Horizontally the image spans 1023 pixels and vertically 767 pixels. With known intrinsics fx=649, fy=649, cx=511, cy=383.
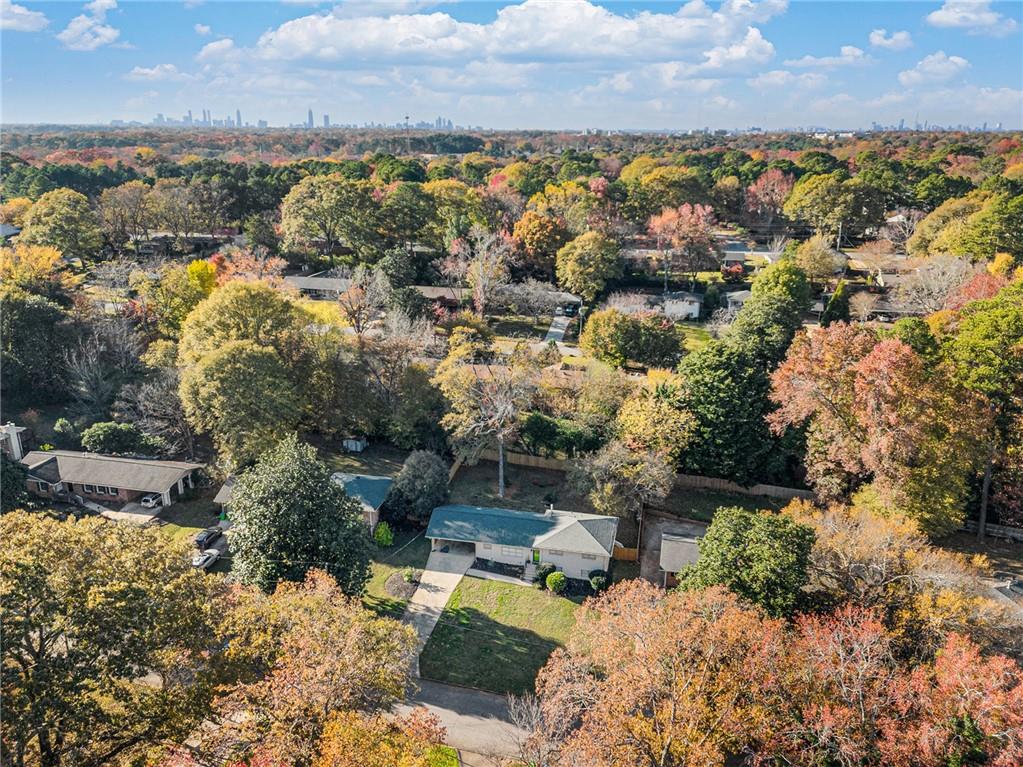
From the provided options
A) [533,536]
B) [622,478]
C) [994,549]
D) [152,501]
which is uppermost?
[622,478]

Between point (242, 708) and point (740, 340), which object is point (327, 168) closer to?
point (740, 340)

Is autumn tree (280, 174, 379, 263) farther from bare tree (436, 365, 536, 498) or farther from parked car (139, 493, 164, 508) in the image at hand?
parked car (139, 493, 164, 508)

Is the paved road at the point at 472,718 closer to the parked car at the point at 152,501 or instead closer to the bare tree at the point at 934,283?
the parked car at the point at 152,501

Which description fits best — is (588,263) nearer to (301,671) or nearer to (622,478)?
(622,478)

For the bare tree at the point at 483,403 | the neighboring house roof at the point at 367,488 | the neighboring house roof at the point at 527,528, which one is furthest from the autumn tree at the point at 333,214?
the neighboring house roof at the point at 527,528

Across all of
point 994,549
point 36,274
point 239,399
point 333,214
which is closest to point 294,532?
point 239,399

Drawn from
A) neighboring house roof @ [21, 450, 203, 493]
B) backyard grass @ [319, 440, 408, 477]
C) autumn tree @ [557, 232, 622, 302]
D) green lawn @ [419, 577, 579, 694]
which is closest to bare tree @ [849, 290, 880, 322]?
autumn tree @ [557, 232, 622, 302]

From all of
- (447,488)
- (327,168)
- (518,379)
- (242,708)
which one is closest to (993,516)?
(518,379)
